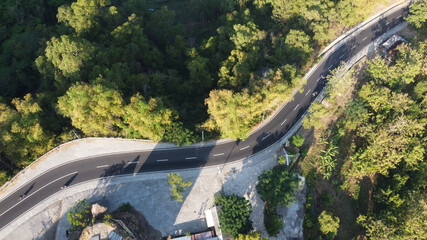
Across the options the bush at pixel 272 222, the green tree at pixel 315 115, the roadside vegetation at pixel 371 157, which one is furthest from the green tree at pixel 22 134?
the roadside vegetation at pixel 371 157

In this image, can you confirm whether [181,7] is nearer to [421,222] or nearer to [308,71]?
[308,71]

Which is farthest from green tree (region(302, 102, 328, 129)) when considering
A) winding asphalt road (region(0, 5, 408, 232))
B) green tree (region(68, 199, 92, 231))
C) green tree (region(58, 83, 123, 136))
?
green tree (region(68, 199, 92, 231))

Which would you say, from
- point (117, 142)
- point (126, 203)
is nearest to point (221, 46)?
point (117, 142)

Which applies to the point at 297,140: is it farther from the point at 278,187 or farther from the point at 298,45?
the point at 298,45

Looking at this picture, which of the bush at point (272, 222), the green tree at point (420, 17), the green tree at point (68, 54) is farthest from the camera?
the green tree at point (420, 17)

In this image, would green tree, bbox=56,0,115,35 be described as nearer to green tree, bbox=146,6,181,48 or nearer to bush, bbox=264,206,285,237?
green tree, bbox=146,6,181,48

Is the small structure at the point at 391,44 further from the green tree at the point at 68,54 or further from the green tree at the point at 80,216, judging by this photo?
the green tree at the point at 80,216
